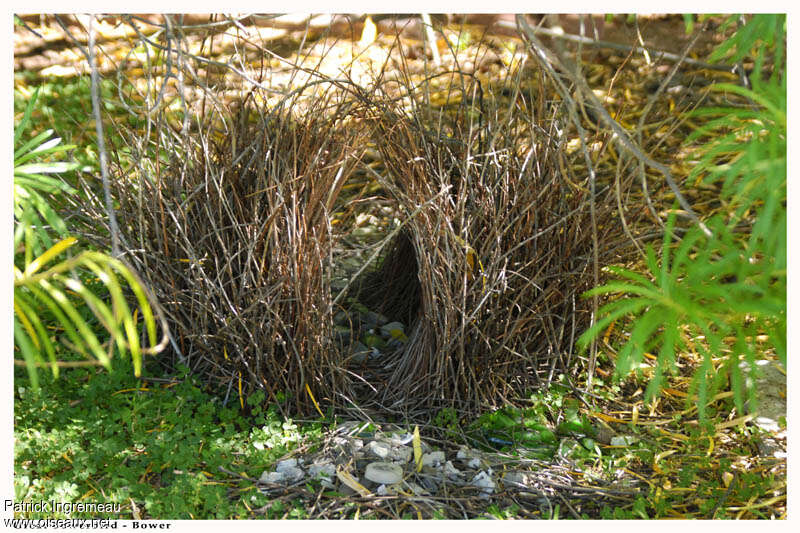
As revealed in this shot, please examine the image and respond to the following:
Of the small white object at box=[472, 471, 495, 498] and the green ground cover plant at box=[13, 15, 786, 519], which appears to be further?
the small white object at box=[472, 471, 495, 498]

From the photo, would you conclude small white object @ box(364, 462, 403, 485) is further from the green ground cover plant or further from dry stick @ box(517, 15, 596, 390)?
dry stick @ box(517, 15, 596, 390)

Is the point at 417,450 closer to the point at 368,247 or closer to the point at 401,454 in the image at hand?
Answer: the point at 401,454

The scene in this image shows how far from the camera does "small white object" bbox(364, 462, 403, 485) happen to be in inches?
62.7

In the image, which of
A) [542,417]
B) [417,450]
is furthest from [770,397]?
[417,450]

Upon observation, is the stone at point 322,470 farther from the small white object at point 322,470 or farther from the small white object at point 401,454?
the small white object at point 401,454

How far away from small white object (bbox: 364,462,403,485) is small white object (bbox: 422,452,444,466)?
0.09 metres

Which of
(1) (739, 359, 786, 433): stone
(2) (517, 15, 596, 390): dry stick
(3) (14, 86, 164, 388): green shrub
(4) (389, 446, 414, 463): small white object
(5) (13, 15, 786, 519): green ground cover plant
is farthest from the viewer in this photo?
(1) (739, 359, 786, 433): stone

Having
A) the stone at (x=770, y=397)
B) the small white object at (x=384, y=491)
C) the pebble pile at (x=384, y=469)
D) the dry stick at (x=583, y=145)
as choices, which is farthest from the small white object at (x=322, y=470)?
the stone at (x=770, y=397)

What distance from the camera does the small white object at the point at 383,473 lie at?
1.59 metres

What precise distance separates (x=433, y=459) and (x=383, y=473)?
15 centimetres

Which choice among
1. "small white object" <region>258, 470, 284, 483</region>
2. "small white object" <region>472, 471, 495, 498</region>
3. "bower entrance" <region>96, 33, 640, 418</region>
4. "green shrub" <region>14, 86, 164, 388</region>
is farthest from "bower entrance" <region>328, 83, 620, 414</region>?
"green shrub" <region>14, 86, 164, 388</region>

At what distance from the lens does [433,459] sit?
170 cm

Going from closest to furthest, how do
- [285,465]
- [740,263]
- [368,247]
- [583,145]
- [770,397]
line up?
[740,263] → [583,145] → [285,465] → [368,247] → [770,397]

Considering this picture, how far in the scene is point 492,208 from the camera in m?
1.78
